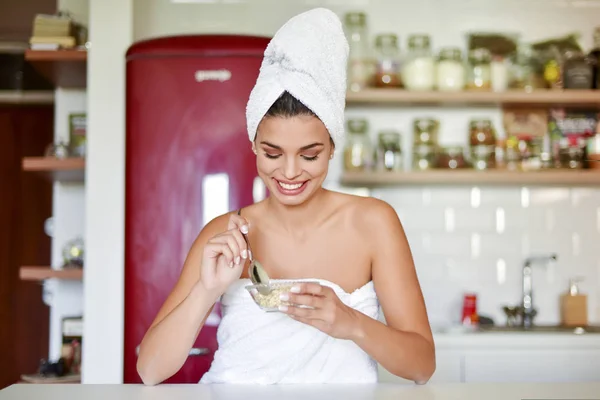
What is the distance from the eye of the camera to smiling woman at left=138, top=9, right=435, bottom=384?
57.9 inches

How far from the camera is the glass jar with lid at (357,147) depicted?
138 inches

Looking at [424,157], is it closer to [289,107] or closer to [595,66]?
[595,66]

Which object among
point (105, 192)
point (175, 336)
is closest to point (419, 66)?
point (105, 192)

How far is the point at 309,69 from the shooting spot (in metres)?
1.49

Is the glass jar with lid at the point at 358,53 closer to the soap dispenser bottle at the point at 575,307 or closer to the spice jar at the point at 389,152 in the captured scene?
the spice jar at the point at 389,152

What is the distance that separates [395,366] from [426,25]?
2.60 metres

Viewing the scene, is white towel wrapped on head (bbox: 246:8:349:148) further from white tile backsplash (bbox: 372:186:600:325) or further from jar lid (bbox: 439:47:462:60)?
white tile backsplash (bbox: 372:186:600:325)

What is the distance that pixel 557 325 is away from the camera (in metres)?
3.58

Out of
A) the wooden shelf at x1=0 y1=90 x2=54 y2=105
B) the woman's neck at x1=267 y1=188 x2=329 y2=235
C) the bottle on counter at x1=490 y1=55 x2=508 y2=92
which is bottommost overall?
the woman's neck at x1=267 y1=188 x2=329 y2=235

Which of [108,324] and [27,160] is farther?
[27,160]

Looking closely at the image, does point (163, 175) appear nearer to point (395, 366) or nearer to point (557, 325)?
point (395, 366)

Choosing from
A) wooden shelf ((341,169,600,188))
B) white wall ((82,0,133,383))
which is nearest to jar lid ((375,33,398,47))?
wooden shelf ((341,169,600,188))

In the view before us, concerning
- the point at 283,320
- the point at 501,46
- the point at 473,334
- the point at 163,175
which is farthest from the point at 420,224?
the point at 283,320

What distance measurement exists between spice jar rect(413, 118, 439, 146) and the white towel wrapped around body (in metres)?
2.11
